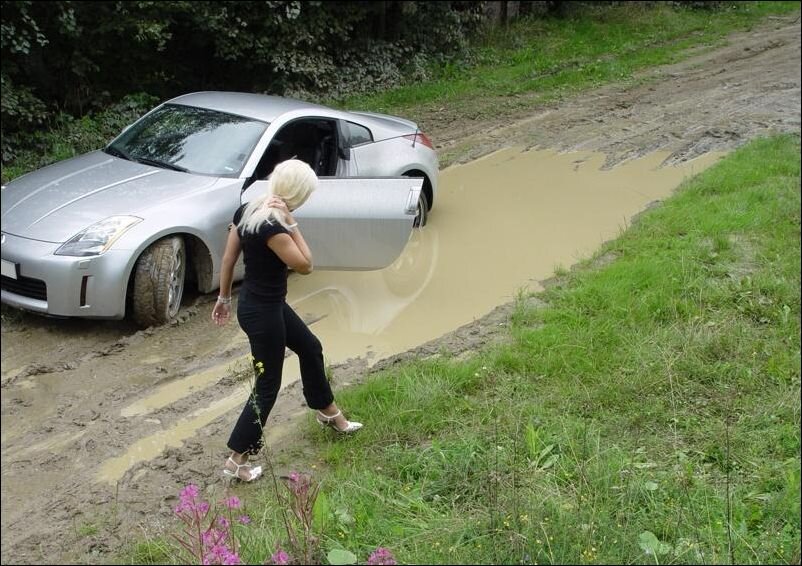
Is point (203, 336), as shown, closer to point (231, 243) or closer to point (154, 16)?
point (231, 243)

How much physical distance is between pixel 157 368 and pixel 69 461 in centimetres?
116

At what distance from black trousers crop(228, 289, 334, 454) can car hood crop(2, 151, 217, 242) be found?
2075 mm

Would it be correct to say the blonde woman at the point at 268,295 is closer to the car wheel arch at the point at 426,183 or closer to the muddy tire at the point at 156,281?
the muddy tire at the point at 156,281

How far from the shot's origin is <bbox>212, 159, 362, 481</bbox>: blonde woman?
438 cm

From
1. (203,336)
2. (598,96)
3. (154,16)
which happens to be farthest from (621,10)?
(203,336)

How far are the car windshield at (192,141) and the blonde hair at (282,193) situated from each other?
257 centimetres

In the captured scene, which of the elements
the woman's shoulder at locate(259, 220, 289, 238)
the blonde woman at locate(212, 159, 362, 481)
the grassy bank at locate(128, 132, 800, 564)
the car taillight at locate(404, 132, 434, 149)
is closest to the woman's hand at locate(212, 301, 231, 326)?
the blonde woman at locate(212, 159, 362, 481)

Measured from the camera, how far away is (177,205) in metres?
6.39

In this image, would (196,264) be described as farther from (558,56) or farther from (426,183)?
(558,56)

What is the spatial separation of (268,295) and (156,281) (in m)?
1.96

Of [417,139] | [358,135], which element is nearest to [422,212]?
[417,139]

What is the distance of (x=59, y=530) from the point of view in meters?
4.20

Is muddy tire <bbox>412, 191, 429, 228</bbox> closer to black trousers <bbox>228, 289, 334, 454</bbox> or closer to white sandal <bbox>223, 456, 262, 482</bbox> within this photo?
black trousers <bbox>228, 289, 334, 454</bbox>

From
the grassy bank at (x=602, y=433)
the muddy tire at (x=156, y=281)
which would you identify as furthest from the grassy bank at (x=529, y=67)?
the grassy bank at (x=602, y=433)
